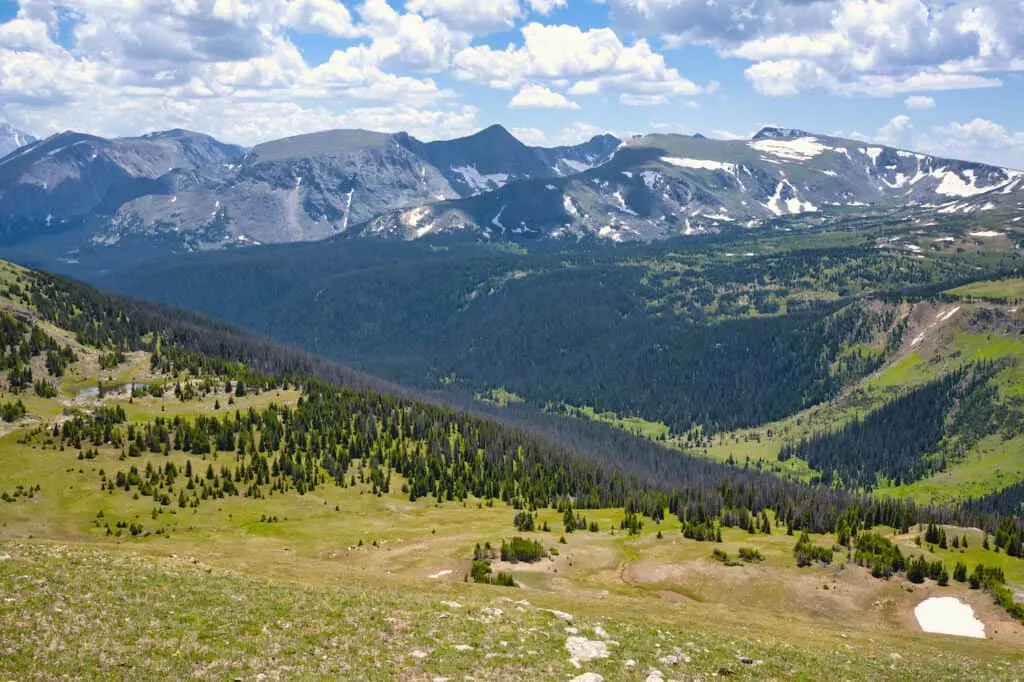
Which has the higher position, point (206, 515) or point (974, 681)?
point (974, 681)

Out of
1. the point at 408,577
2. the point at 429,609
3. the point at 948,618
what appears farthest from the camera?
the point at 948,618

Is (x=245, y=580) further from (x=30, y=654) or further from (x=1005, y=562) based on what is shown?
(x=1005, y=562)

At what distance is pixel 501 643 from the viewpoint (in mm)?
59219

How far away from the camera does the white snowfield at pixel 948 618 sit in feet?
304

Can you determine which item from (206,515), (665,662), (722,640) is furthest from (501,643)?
(206,515)

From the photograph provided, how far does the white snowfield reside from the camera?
92625 millimetres

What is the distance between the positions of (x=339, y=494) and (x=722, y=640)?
12509 cm

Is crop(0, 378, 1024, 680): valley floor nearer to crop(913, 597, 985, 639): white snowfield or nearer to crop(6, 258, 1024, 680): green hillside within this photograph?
crop(6, 258, 1024, 680): green hillside

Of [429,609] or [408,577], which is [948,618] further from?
[429,609]

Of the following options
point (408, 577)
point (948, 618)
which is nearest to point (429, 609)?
point (408, 577)

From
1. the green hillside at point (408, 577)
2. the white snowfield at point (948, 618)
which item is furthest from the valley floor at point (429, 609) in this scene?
the white snowfield at point (948, 618)

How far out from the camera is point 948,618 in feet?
315

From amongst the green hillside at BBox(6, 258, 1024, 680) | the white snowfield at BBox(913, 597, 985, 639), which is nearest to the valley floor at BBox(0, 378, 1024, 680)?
the green hillside at BBox(6, 258, 1024, 680)

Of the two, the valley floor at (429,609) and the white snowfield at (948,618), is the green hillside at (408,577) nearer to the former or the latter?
the valley floor at (429,609)
